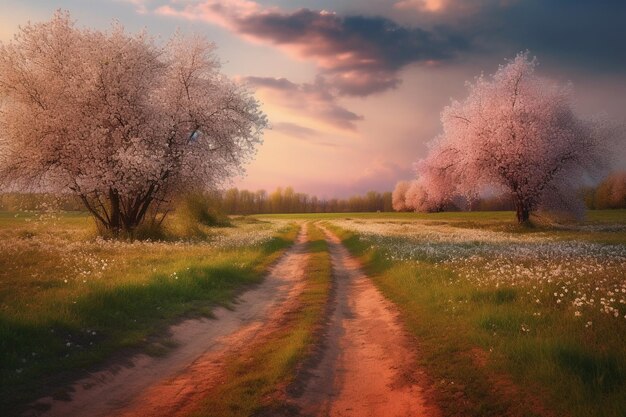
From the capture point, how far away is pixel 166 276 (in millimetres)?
16312

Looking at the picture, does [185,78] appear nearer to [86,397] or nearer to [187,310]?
[187,310]

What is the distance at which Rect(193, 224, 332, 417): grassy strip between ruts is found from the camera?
6.69 metres

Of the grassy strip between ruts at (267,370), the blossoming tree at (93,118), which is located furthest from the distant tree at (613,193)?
the grassy strip between ruts at (267,370)

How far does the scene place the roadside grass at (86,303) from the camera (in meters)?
8.43

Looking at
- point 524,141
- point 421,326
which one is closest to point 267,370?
point 421,326

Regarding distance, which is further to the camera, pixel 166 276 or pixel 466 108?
pixel 466 108

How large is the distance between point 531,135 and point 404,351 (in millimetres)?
38916

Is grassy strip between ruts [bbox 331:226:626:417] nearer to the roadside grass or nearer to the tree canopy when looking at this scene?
the roadside grass

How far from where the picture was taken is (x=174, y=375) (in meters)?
8.55

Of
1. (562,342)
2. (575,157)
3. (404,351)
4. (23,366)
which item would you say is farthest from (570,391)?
(575,157)

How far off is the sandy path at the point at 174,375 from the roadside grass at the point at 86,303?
1.75 feet

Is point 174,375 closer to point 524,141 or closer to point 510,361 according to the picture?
point 510,361

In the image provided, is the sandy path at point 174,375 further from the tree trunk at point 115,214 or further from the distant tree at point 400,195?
the distant tree at point 400,195

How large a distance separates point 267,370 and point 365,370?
2.03 meters
